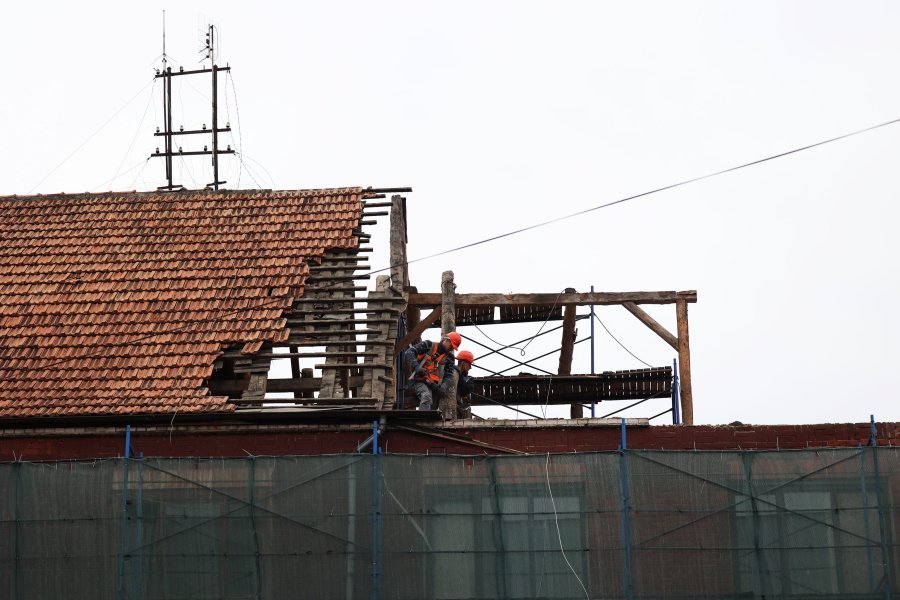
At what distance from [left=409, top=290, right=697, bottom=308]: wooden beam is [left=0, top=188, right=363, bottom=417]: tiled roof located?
205 cm

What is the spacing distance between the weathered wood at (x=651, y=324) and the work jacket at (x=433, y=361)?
3548 mm

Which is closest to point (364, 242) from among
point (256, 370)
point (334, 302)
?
point (334, 302)

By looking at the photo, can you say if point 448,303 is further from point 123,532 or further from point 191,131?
point 191,131

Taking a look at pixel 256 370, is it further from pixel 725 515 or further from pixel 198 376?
pixel 725 515

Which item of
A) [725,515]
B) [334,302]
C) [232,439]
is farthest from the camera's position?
[334,302]

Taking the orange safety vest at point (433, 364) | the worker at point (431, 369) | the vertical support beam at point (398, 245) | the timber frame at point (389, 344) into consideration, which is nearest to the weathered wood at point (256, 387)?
the timber frame at point (389, 344)

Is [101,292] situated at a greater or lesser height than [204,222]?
lesser

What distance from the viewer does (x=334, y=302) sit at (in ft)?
50.4

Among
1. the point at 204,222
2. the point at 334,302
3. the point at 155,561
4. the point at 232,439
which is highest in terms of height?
the point at 204,222

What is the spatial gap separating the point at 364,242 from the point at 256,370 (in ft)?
11.2

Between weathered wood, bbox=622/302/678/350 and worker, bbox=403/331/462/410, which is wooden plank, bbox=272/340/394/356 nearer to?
worker, bbox=403/331/462/410

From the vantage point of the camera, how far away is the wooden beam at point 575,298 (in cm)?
1698

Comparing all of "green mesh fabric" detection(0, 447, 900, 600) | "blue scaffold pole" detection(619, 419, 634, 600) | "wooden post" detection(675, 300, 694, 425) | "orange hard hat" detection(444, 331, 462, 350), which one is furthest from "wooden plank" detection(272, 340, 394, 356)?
"wooden post" detection(675, 300, 694, 425)

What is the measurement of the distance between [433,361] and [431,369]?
0.11 meters
